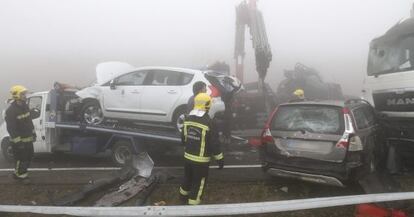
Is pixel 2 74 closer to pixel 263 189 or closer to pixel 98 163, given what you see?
pixel 98 163

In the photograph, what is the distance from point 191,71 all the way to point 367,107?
3716 mm

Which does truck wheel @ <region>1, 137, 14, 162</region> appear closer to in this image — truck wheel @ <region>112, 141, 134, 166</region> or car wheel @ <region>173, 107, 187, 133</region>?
truck wheel @ <region>112, 141, 134, 166</region>

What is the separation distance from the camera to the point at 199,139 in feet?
19.8

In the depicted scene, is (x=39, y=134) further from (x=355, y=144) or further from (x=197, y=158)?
(x=355, y=144)

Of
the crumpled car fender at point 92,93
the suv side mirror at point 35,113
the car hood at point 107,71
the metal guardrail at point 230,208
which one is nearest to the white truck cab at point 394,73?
the metal guardrail at point 230,208

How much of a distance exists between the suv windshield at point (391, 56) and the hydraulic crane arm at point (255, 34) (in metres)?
4.58

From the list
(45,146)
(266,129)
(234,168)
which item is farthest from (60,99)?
(266,129)

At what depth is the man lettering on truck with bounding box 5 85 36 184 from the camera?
8.76m

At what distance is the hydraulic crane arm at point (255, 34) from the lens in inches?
527

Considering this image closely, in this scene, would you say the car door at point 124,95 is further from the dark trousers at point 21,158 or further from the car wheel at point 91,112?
the dark trousers at point 21,158

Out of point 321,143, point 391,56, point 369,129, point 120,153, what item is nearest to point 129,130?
point 120,153

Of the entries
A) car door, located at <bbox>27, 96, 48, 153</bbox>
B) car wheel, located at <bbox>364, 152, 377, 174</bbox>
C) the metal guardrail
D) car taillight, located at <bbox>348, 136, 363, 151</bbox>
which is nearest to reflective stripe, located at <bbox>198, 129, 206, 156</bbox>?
the metal guardrail

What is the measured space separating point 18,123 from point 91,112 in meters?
2.03

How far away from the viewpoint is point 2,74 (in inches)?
1005
